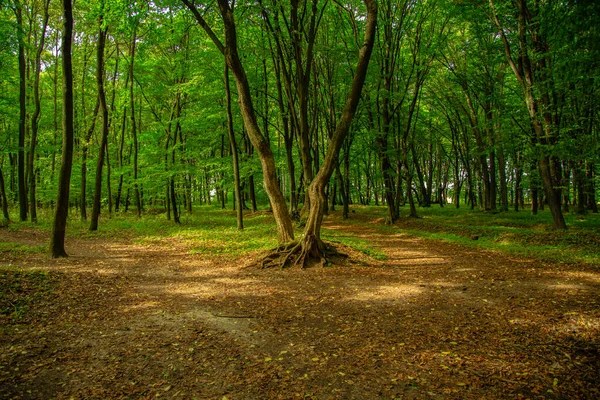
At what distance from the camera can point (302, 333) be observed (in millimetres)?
4980

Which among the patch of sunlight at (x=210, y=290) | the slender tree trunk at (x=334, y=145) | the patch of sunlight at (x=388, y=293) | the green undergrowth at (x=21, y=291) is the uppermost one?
the slender tree trunk at (x=334, y=145)

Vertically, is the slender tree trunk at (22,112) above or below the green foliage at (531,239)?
above

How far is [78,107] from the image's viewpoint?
2842cm

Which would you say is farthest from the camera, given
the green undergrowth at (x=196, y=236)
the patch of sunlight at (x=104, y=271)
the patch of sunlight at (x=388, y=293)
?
the green undergrowth at (x=196, y=236)

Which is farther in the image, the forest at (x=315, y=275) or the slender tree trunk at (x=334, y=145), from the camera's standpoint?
the slender tree trunk at (x=334, y=145)

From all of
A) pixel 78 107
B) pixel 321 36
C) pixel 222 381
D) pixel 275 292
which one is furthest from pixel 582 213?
pixel 78 107

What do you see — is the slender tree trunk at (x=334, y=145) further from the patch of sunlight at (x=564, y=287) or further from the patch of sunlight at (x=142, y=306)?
the patch of sunlight at (x=564, y=287)

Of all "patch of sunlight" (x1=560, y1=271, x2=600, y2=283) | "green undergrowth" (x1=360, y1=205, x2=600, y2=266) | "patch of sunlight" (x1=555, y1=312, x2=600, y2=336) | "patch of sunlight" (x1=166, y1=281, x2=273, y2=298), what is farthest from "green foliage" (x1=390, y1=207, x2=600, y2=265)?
"patch of sunlight" (x1=166, y1=281, x2=273, y2=298)

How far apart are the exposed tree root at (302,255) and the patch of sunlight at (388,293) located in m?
2.51

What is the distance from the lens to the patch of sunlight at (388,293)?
6.62 meters

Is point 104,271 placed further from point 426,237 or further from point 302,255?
point 426,237

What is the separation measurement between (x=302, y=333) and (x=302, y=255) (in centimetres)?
465

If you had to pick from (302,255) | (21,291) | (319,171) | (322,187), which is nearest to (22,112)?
(21,291)

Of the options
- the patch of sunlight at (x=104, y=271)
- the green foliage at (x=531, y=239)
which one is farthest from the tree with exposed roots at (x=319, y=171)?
the green foliage at (x=531, y=239)
